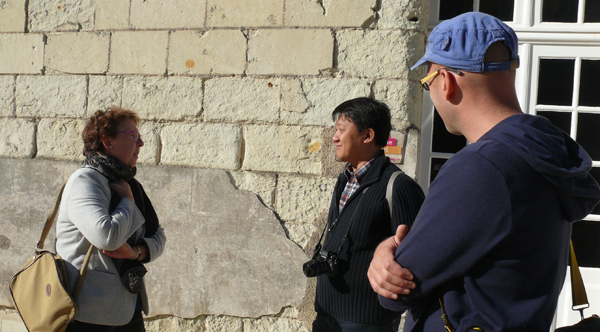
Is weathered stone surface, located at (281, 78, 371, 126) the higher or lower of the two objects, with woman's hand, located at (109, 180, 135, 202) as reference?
higher

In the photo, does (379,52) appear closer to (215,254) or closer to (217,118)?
(217,118)

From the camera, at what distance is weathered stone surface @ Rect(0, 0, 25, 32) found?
152 inches

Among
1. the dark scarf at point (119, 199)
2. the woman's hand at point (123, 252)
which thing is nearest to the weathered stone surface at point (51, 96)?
the dark scarf at point (119, 199)

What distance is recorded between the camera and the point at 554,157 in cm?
102

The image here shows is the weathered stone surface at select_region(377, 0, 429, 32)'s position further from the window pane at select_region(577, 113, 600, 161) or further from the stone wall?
the window pane at select_region(577, 113, 600, 161)

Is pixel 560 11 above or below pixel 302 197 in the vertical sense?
above

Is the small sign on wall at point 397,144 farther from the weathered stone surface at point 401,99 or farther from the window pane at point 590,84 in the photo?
the window pane at point 590,84

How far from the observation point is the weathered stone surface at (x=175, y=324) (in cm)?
342

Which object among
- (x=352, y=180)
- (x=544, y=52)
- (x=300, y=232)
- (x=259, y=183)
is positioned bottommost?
(x=300, y=232)

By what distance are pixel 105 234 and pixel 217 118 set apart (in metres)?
1.65

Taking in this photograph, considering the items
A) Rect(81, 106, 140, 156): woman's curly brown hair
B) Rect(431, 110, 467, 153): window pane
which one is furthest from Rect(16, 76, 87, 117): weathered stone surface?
Rect(431, 110, 467, 153): window pane

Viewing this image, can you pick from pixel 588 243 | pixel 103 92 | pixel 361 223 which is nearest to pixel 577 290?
pixel 361 223

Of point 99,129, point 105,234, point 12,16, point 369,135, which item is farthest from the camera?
point 12,16

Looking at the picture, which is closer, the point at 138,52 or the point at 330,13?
the point at 330,13
